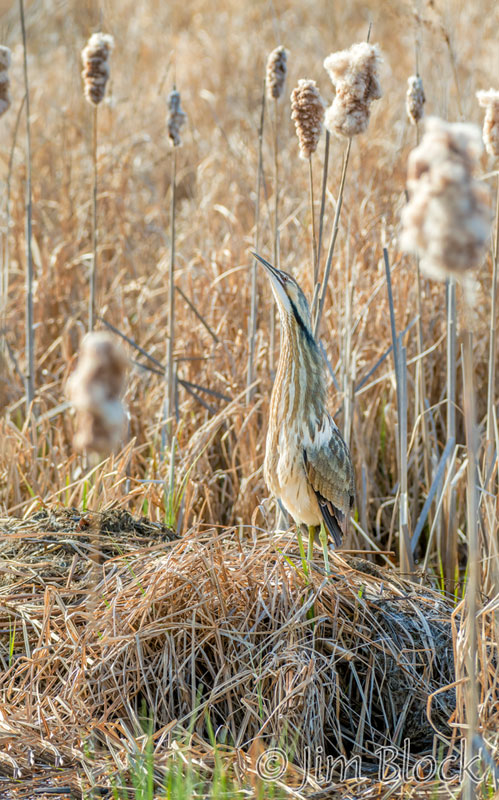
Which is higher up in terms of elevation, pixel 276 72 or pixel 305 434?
pixel 276 72

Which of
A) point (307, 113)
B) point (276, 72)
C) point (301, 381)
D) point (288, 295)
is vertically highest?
point (276, 72)

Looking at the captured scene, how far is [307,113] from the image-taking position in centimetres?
261

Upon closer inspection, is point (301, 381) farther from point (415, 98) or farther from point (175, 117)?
point (175, 117)

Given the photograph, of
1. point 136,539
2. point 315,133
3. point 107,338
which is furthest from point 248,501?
point 107,338

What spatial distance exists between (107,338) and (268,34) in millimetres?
7608

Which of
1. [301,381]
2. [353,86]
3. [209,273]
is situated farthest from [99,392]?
[209,273]

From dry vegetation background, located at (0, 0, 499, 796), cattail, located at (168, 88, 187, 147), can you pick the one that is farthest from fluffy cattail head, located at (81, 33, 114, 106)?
dry vegetation background, located at (0, 0, 499, 796)

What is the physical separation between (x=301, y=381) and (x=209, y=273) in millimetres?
2017

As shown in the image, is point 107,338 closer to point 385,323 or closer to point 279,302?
point 279,302

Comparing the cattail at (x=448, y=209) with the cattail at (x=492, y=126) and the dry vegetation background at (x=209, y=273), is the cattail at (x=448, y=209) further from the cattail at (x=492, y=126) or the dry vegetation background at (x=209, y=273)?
the cattail at (x=492, y=126)

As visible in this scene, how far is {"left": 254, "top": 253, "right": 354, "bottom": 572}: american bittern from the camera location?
8.48ft

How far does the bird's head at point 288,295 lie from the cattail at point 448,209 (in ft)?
4.17
